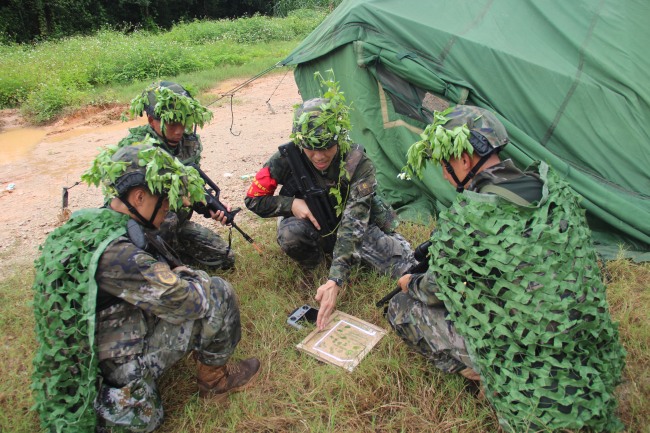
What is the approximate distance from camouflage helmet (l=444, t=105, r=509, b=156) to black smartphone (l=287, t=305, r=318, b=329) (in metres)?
1.65

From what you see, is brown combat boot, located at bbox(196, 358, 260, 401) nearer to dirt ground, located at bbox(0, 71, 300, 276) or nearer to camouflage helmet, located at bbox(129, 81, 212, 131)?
camouflage helmet, located at bbox(129, 81, 212, 131)

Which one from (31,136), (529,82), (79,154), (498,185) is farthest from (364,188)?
(31,136)

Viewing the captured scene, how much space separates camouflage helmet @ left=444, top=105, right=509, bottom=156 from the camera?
2504 millimetres

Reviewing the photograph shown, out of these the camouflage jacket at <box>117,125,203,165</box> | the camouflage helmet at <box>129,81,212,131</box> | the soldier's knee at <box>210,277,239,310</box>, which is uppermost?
the camouflage helmet at <box>129,81,212,131</box>

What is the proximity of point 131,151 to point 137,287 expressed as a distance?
72cm

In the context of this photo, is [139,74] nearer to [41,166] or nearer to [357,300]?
[41,166]

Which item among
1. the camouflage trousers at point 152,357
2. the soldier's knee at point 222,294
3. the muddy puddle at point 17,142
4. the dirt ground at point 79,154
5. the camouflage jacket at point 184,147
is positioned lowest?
the muddy puddle at point 17,142

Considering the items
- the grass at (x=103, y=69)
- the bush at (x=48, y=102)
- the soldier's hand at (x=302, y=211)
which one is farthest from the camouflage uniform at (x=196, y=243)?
the grass at (x=103, y=69)

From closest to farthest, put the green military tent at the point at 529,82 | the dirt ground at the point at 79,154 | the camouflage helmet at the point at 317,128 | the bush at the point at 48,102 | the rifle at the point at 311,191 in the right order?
the camouflage helmet at the point at 317,128
the rifle at the point at 311,191
the green military tent at the point at 529,82
the dirt ground at the point at 79,154
the bush at the point at 48,102

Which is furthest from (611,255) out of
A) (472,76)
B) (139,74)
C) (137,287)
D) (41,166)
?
(139,74)

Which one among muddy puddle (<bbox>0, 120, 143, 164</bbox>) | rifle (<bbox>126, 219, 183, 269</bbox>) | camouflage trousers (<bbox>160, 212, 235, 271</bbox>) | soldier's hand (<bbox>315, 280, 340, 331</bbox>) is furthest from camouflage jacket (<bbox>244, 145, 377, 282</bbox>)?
muddy puddle (<bbox>0, 120, 143, 164</bbox>)

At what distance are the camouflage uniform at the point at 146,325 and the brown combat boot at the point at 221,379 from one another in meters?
0.09

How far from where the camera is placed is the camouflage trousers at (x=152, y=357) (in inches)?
95.8

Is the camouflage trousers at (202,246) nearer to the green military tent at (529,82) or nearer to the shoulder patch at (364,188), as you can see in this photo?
the shoulder patch at (364,188)
